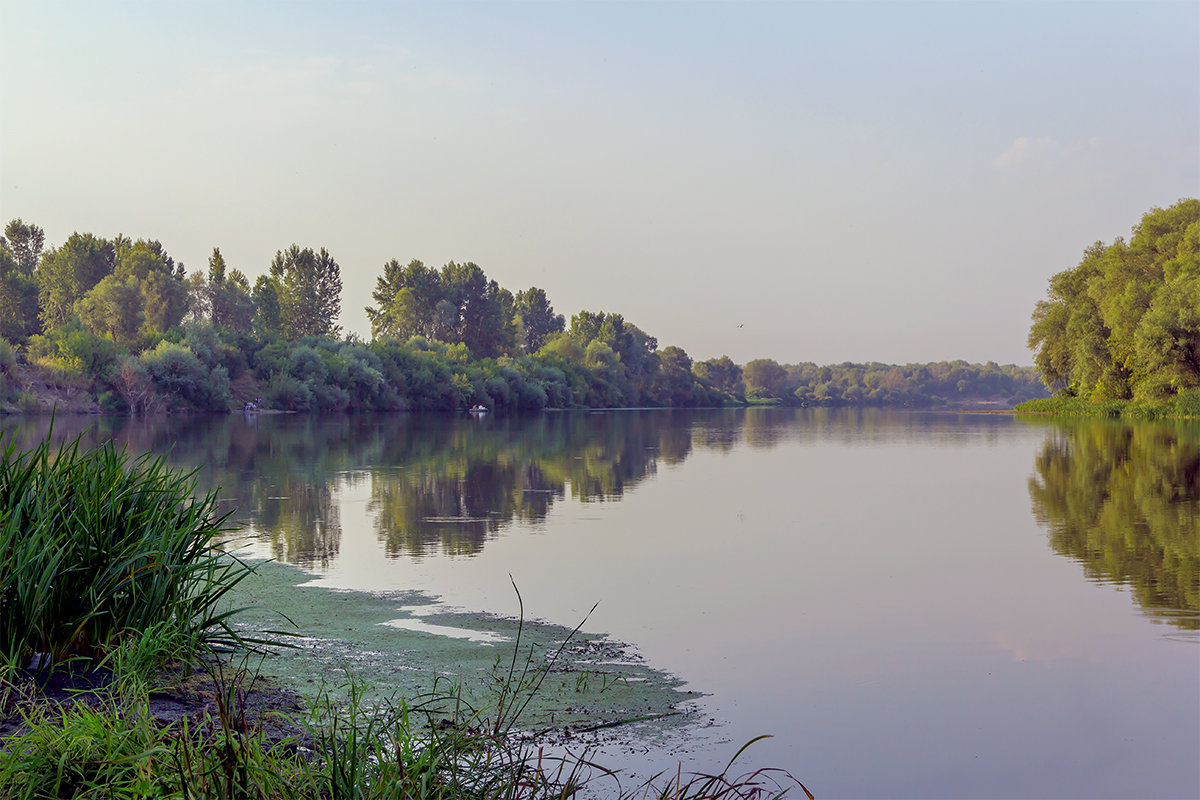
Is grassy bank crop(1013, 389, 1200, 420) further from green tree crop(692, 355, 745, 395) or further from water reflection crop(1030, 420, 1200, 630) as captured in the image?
green tree crop(692, 355, 745, 395)

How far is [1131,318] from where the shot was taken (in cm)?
5484

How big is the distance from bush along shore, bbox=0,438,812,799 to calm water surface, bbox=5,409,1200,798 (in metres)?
1.16

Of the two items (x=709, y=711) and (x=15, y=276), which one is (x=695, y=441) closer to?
(x=709, y=711)

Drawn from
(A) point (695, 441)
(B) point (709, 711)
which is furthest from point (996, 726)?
(A) point (695, 441)

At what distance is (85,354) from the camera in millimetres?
53406

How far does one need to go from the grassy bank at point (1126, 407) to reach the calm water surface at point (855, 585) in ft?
98.5

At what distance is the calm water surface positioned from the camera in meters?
5.44

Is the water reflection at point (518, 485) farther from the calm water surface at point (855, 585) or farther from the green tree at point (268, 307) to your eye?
the green tree at point (268, 307)

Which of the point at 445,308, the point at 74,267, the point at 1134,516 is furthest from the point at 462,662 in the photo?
the point at 445,308

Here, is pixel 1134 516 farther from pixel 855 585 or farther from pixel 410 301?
pixel 410 301

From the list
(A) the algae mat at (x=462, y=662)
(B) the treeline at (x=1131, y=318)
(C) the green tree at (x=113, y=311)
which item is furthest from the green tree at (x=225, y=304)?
(A) the algae mat at (x=462, y=662)

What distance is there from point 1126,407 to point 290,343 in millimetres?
56397

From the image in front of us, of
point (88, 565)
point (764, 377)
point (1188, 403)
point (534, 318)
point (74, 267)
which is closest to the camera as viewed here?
point (88, 565)

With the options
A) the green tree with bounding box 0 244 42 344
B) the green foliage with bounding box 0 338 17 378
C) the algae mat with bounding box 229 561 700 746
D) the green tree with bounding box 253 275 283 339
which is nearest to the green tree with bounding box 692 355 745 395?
the green tree with bounding box 253 275 283 339
